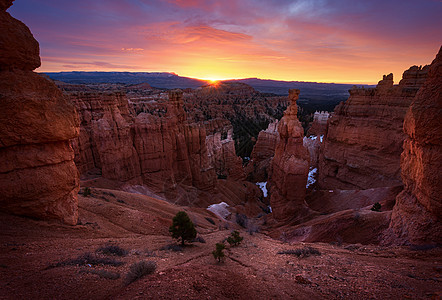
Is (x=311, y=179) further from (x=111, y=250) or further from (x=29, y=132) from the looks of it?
(x=29, y=132)

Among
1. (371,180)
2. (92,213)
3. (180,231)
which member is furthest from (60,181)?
(371,180)

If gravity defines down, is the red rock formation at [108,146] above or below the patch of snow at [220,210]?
above

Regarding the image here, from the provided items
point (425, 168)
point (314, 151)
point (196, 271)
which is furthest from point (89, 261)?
point (314, 151)

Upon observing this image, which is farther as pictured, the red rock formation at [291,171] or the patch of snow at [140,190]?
the patch of snow at [140,190]

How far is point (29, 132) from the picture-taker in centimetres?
723

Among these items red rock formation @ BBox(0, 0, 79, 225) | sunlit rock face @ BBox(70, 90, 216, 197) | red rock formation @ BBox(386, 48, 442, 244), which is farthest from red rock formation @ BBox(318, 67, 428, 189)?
A: red rock formation @ BBox(0, 0, 79, 225)

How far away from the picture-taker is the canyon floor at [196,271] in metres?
4.47

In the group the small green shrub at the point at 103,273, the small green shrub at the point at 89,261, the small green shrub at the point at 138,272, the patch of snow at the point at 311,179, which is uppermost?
the small green shrub at the point at 138,272

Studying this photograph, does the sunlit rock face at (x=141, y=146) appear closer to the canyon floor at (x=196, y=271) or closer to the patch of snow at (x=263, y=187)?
the patch of snow at (x=263, y=187)

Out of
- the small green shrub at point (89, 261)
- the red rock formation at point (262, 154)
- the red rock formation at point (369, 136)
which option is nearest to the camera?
the small green shrub at point (89, 261)

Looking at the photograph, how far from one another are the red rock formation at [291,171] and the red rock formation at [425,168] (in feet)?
42.0

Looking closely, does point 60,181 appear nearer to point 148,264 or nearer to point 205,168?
point 148,264

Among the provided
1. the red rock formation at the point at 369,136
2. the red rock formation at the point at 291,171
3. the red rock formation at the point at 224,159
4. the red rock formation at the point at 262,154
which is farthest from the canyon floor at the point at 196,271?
the red rock formation at the point at 262,154

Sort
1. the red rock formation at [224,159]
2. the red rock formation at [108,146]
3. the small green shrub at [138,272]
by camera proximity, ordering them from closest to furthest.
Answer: the small green shrub at [138,272], the red rock formation at [108,146], the red rock formation at [224,159]
